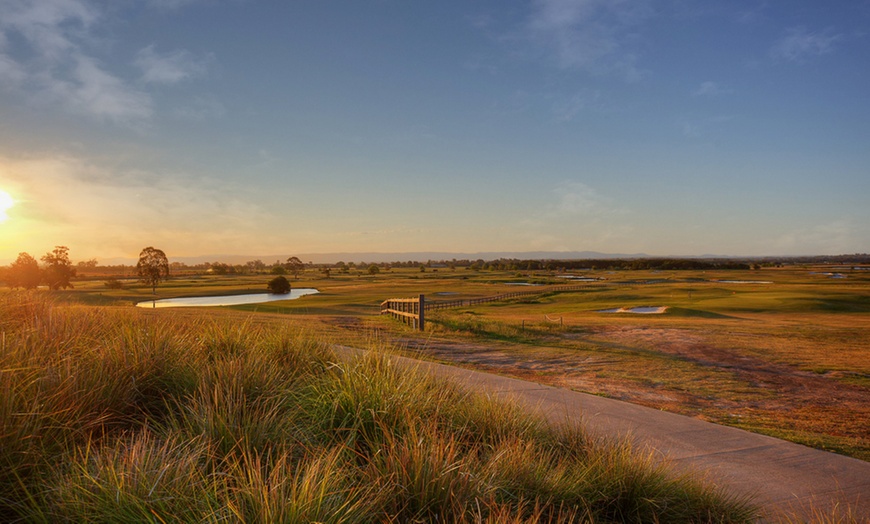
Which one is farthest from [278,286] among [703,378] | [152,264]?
[703,378]

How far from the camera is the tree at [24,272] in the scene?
3878 cm

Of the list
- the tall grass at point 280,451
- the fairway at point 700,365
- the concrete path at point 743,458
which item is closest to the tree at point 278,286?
the fairway at point 700,365

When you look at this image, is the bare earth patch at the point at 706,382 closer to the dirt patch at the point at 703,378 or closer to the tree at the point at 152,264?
the dirt patch at the point at 703,378

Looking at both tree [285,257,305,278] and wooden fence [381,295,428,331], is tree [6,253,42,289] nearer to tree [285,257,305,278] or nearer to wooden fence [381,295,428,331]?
wooden fence [381,295,428,331]

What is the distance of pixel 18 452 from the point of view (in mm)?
3760

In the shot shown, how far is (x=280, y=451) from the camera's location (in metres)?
4.32

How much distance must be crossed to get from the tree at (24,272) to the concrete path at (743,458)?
45185mm

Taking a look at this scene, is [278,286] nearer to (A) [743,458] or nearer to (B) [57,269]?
(B) [57,269]

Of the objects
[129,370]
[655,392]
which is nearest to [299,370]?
[129,370]

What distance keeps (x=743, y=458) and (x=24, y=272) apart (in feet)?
163

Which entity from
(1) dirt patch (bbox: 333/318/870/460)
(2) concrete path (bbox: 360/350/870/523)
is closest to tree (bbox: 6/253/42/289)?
(1) dirt patch (bbox: 333/318/870/460)

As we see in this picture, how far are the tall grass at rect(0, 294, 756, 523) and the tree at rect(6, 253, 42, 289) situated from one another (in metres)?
41.7

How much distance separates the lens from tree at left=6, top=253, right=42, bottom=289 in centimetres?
3878

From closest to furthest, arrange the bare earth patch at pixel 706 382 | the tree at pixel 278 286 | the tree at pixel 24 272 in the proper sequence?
1. the bare earth patch at pixel 706 382
2. the tree at pixel 24 272
3. the tree at pixel 278 286
